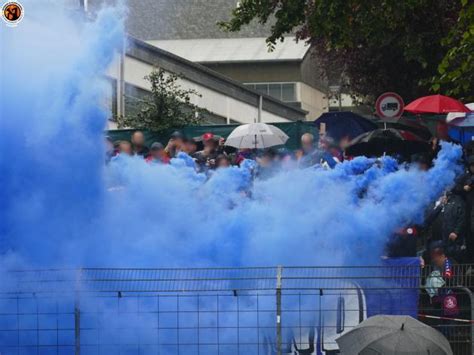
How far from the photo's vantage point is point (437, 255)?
1126 cm

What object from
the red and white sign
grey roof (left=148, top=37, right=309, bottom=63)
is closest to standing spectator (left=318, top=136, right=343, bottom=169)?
the red and white sign

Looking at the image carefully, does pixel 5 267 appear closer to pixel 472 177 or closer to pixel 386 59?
pixel 472 177

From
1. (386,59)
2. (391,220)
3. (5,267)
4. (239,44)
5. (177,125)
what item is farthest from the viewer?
(239,44)

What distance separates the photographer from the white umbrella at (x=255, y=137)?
565 inches

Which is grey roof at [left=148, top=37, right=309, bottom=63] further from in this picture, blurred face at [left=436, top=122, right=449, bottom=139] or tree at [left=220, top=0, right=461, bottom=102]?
blurred face at [left=436, top=122, right=449, bottom=139]

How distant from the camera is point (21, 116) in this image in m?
9.39

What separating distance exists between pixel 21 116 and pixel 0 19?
89 centimetres

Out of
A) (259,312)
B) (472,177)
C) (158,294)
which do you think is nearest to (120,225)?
(158,294)

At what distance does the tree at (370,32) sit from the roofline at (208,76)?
8.91 feet

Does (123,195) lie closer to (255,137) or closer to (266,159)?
(266,159)

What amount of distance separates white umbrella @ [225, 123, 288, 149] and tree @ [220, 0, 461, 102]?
6.68 ft

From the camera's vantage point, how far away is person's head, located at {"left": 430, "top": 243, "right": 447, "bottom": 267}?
1116cm

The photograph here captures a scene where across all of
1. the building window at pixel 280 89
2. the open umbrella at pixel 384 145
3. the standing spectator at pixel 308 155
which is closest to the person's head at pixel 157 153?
the standing spectator at pixel 308 155

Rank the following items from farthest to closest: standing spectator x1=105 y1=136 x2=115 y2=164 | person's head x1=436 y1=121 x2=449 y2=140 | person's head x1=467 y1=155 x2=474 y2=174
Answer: person's head x1=436 y1=121 x2=449 y2=140 → person's head x1=467 y1=155 x2=474 y2=174 → standing spectator x1=105 y1=136 x2=115 y2=164
